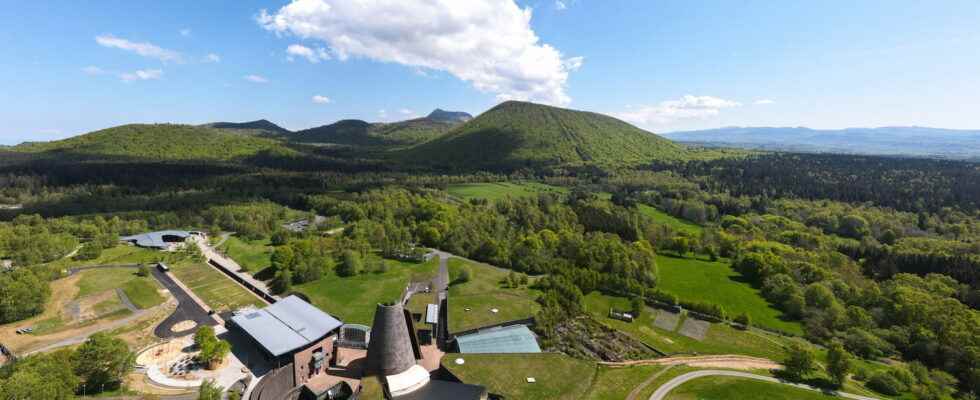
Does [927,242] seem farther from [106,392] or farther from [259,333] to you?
[106,392]

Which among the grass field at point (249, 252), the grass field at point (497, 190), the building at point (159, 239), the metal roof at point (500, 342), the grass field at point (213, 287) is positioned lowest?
the metal roof at point (500, 342)

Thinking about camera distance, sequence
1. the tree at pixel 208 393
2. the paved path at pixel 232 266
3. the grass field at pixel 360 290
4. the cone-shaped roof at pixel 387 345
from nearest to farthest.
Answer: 1. the tree at pixel 208 393
2. the cone-shaped roof at pixel 387 345
3. the grass field at pixel 360 290
4. the paved path at pixel 232 266

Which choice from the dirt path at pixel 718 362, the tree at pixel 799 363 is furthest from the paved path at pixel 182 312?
the tree at pixel 799 363

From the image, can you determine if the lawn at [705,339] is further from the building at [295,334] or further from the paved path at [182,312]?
the paved path at [182,312]

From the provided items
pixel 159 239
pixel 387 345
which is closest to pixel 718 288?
pixel 387 345

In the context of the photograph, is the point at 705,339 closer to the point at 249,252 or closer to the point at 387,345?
the point at 387,345
